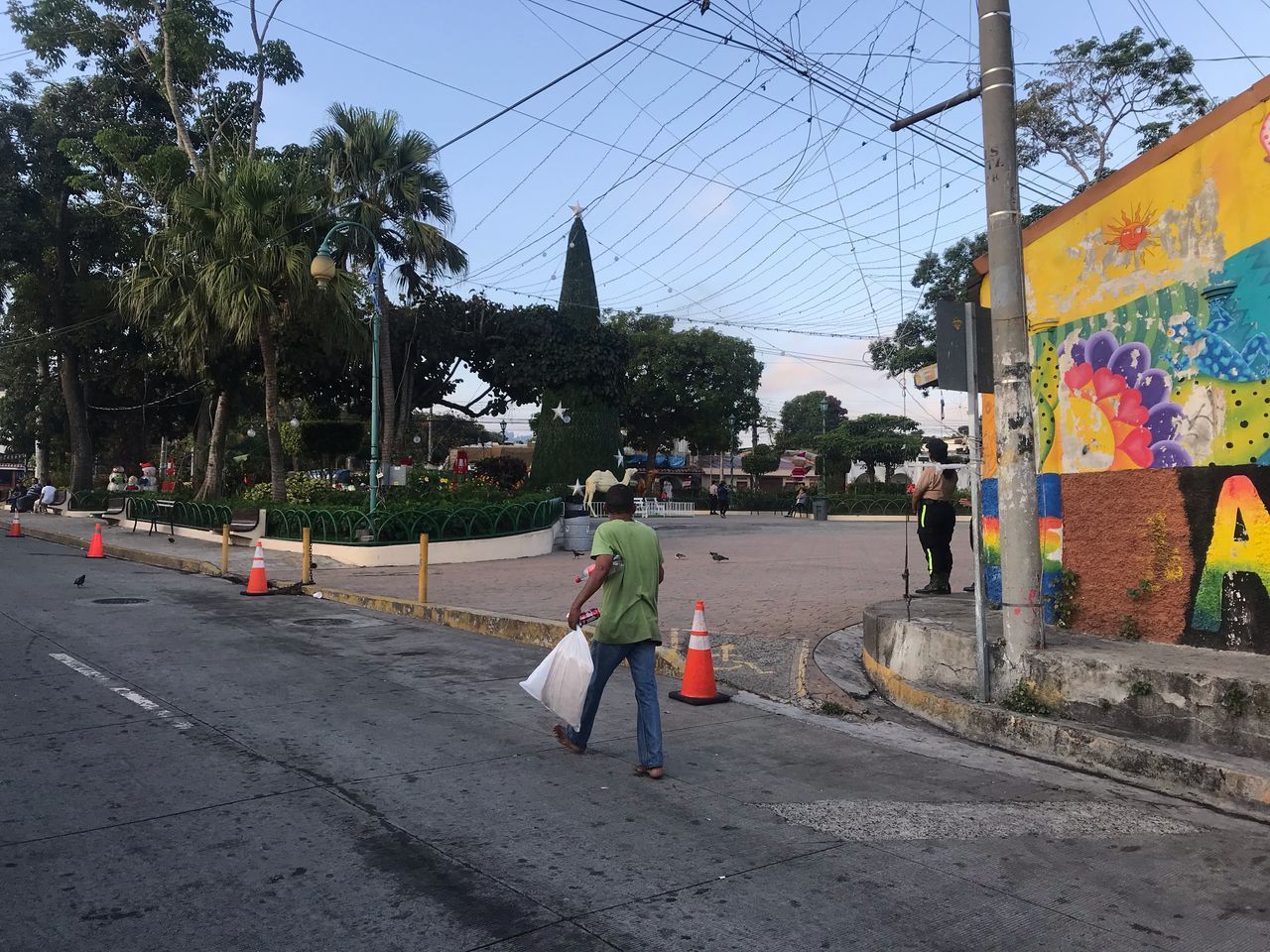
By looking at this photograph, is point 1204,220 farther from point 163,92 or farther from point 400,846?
point 163,92

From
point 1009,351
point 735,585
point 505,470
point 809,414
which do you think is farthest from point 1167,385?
point 809,414

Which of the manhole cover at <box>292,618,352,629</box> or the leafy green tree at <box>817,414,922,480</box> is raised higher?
the leafy green tree at <box>817,414,922,480</box>

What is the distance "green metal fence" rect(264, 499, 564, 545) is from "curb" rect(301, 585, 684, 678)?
13.9 ft

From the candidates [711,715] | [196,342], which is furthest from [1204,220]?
[196,342]

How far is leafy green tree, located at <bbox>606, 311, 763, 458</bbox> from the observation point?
5322cm

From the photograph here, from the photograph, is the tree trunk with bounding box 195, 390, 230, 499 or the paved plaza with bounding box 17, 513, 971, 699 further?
the tree trunk with bounding box 195, 390, 230, 499

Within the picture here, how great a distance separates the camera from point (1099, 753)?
5754 mm

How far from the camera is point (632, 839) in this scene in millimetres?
4363

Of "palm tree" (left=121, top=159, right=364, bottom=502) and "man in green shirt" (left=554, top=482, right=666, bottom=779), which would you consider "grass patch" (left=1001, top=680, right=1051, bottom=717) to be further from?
"palm tree" (left=121, top=159, right=364, bottom=502)

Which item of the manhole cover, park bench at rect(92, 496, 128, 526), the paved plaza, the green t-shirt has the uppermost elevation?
park bench at rect(92, 496, 128, 526)

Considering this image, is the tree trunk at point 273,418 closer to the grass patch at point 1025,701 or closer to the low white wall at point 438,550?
the low white wall at point 438,550

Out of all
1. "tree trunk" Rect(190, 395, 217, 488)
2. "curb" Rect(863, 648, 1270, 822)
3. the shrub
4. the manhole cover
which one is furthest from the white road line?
"tree trunk" Rect(190, 395, 217, 488)

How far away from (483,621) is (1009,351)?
264 inches

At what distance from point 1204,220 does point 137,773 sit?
773 centimetres
